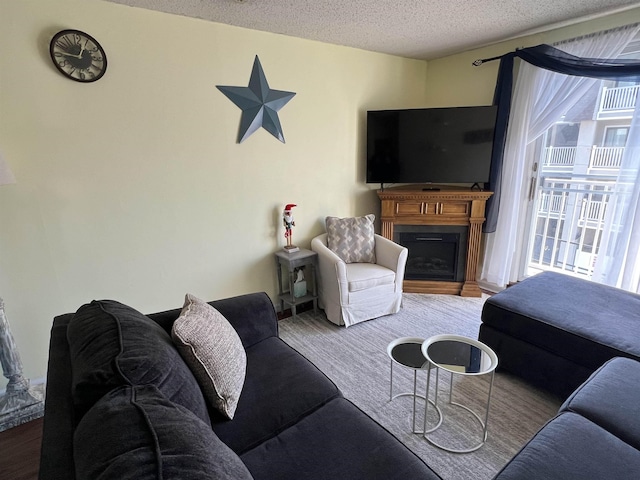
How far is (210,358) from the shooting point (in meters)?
1.30

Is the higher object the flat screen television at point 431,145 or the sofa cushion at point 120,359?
the flat screen television at point 431,145

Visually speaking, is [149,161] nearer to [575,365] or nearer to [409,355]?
[409,355]

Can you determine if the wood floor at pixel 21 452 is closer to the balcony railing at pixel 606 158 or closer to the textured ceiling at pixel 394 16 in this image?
the textured ceiling at pixel 394 16

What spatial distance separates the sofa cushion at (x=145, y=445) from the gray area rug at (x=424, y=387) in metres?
1.32

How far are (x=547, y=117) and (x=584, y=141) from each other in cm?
36

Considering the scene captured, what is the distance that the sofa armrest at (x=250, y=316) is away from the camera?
5.87ft

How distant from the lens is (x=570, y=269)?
3.12 meters

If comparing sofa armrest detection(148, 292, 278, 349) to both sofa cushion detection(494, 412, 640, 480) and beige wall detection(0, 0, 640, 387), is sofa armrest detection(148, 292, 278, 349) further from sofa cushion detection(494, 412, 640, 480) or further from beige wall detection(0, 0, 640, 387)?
sofa cushion detection(494, 412, 640, 480)

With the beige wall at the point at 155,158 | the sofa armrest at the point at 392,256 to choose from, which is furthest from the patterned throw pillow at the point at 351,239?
the beige wall at the point at 155,158

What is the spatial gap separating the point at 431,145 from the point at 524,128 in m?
0.81

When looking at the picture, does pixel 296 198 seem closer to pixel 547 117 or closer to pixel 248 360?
pixel 248 360

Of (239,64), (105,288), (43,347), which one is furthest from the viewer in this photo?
(239,64)

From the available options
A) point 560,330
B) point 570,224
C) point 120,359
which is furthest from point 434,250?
point 120,359

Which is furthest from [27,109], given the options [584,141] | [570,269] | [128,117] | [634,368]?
[570,269]
